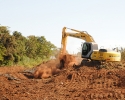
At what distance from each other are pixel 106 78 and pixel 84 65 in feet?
15.1

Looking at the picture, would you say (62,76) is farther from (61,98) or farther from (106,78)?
(61,98)

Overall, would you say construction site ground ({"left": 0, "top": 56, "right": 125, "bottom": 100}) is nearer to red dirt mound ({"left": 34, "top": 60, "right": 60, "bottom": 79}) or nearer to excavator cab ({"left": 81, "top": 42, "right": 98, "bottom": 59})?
red dirt mound ({"left": 34, "top": 60, "right": 60, "bottom": 79})

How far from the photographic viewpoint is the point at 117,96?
11633 millimetres

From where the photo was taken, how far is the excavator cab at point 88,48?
2123cm

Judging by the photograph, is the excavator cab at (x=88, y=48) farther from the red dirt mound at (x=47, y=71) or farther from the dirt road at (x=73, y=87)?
the red dirt mound at (x=47, y=71)

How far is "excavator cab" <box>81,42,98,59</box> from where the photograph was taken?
2123 centimetres

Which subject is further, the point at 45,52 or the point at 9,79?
the point at 45,52

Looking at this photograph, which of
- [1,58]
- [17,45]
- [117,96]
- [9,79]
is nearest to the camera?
[117,96]

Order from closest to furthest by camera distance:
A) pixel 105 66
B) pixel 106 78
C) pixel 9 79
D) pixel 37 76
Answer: pixel 106 78 → pixel 9 79 → pixel 105 66 → pixel 37 76

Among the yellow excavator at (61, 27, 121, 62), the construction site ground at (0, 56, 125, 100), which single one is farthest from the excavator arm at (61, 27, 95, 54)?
the construction site ground at (0, 56, 125, 100)

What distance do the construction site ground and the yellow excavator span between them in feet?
2.57

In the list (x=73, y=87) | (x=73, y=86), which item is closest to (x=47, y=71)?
(x=73, y=86)

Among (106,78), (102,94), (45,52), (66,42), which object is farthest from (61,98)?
(45,52)

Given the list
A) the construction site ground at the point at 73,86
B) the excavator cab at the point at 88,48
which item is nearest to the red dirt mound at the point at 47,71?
the construction site ground at the point at 73,86
